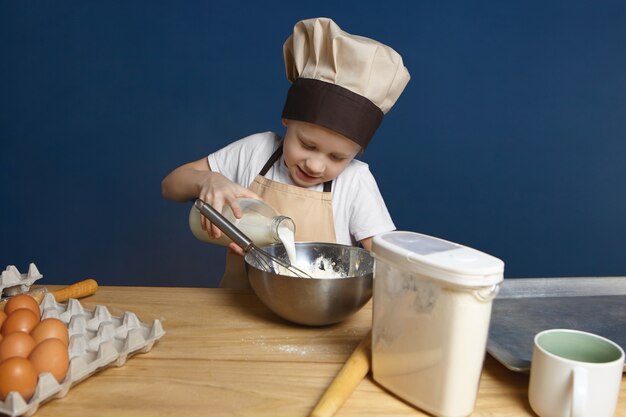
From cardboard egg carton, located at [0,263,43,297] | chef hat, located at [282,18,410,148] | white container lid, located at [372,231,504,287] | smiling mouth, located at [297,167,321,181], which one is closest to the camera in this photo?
white container lid, located at [372,231,504,287]

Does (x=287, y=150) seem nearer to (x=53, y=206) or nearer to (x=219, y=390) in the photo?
(x=219, y=390)

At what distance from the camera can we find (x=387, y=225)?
152 centimetres

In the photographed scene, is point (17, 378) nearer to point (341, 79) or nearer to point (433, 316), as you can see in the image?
point (433, 316)

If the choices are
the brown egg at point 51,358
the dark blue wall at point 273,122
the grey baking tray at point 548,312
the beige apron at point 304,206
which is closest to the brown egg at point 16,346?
the brown egg at point 51,358

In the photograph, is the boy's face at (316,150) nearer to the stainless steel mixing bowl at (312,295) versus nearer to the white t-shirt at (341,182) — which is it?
the white t-shirt at (341,182)

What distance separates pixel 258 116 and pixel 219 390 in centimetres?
169

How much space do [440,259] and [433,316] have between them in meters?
0.07

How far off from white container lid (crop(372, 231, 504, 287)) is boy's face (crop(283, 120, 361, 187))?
0.56 meters

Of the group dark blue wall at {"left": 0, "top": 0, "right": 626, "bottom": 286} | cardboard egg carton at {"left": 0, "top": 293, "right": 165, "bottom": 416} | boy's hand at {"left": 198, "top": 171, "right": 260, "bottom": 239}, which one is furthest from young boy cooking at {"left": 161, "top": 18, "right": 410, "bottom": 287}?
dark blue wall at {"left": 0, "top": 0, "right": 626, "bottom": 286}

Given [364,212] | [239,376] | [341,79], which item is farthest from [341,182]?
[239,376]

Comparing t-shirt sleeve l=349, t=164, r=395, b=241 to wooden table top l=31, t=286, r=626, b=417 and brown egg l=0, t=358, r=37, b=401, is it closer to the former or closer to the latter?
wooden table top l=31, t=286, r=626, b=417

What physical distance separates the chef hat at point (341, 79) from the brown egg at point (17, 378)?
2.48 feet

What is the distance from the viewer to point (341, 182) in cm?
153

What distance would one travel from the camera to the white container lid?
25.9 inches
